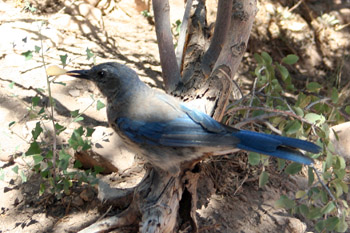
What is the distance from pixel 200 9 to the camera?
367 centimetres

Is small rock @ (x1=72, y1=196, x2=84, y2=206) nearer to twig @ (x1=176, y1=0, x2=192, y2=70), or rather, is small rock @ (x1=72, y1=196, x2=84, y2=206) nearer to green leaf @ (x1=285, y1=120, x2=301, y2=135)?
twig @ (x1=176, y1=0, x2=192, y2=70)

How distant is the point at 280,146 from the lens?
2367 mm

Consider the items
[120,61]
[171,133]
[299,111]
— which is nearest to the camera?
[171,133]

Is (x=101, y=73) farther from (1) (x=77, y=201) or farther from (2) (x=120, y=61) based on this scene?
(2) (x=120, y=61)

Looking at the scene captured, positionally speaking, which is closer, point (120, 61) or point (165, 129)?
point (165, 129)

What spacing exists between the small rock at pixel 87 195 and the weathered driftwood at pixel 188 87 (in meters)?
0.21

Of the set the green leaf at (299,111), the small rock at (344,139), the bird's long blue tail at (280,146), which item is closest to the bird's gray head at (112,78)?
the bird's long blue tail at (280,146)

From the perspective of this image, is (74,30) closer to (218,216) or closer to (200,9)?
Result: (200,9)

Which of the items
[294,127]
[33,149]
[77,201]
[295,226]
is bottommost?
[295,226]

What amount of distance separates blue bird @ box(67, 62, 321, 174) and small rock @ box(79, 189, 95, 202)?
66 centimetres

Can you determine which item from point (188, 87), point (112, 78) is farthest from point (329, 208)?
point (112, 78)

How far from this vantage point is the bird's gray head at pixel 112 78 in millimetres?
2658

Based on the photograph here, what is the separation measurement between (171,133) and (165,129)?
1.8 inches

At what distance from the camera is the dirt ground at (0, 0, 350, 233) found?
9.72 ft
